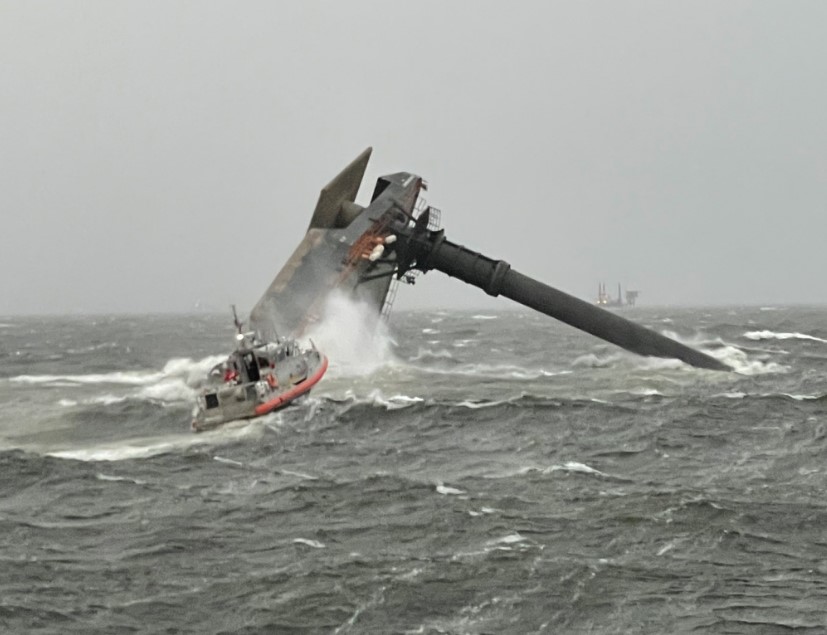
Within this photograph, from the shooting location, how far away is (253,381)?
135 feet

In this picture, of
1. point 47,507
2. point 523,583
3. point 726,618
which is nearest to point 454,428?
point 47,507

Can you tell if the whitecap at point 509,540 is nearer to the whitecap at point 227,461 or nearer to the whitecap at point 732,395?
the whitecap at point 227,461

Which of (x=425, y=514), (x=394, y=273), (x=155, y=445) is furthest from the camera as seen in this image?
(x=394, y=273)

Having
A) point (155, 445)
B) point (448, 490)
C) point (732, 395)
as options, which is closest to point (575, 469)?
point (448, 490)

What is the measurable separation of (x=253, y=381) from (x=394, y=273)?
18129 millimetres

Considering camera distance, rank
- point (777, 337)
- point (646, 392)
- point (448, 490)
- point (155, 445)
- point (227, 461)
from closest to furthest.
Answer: point (448, 490) → point (227, 461) → point (155, 445) → point (646, 392) → point (777, 337)

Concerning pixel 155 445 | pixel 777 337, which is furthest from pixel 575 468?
pixel 777 337

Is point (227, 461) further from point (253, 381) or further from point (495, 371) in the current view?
point (495, 371)

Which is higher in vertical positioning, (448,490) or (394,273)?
(394,273)

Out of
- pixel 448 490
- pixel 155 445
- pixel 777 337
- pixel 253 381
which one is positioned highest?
pixel 253 381

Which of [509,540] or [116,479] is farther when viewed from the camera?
[116,479]

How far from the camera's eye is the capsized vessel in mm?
38438

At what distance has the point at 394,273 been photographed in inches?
2265

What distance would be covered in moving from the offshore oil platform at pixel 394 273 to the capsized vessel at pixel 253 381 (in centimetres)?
1006
